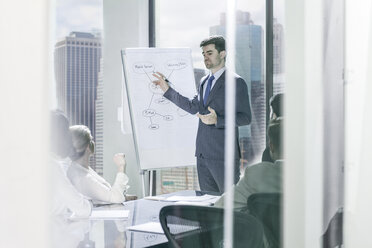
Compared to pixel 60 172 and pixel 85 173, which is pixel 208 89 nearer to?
pixel 85 173

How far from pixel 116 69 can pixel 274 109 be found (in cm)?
89

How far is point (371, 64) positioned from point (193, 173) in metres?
1.29

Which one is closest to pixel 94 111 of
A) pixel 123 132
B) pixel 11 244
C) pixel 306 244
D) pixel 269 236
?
pixel 123 132

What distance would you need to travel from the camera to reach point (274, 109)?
7.50 feet

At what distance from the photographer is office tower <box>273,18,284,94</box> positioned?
230cm

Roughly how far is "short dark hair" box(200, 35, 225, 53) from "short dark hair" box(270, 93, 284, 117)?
393 mm

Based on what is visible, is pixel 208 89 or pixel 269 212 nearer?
pixel 208 89

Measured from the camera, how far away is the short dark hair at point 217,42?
2.06 m

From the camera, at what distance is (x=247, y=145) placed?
2143mm

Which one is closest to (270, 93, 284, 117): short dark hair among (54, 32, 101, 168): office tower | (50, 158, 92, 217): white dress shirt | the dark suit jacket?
the dark suit jacket

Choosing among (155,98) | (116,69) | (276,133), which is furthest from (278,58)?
(116,69)

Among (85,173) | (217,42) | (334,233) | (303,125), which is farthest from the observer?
(334,233)

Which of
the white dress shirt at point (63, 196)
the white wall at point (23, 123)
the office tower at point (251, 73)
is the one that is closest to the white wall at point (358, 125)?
the office tower at point (251, 73)

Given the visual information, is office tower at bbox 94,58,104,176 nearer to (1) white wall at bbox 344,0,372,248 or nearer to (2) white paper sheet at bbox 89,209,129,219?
(2) white paper sheet at bbox 89,209,129,219
